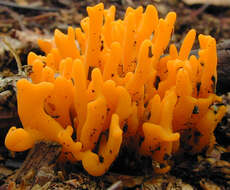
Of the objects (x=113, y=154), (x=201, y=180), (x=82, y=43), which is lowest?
(x=201, y=180)

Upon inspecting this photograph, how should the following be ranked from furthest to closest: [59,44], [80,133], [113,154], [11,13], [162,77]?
[11,13] < [162,77] < [59,44] < [80,133] < [113,154]

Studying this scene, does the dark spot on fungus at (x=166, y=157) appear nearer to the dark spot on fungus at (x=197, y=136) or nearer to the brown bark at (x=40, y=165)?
the dark spot on fungus at (x=197, y=136)

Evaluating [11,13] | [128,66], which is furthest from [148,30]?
[11,13]

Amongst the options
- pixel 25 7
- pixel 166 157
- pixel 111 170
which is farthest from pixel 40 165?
pixel 25 7

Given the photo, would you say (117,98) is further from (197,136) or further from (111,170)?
(197,136)

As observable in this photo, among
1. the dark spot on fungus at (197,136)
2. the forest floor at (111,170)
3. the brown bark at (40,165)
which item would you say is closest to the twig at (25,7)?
the forest floor at (111,170)

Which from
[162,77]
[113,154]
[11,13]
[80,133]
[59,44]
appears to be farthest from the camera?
[11,13]

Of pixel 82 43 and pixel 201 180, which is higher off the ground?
pixel 82 43

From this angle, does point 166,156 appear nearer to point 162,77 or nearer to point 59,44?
point 162,77

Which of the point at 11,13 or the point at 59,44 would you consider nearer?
the point at 59,44
